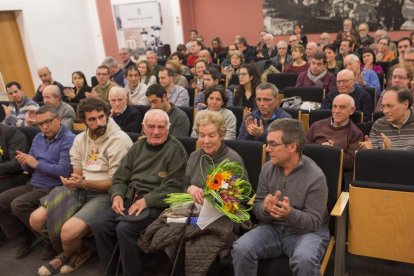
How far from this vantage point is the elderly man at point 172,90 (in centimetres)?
457

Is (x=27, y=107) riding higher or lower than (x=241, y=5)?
lower

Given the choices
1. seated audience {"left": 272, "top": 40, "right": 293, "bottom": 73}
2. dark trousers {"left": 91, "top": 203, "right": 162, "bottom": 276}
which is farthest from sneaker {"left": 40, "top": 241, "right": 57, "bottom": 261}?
seated audience {"left": 272, "top": 40, "right": 293, "bottom": 73}

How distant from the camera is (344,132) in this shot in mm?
2822

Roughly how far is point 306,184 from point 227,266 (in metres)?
0.89

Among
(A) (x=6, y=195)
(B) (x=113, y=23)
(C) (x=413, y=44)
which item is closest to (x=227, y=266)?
(A) (x=6, y=195)

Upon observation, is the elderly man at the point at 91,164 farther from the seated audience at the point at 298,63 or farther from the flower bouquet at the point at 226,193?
the seated audience at the point at 298,63

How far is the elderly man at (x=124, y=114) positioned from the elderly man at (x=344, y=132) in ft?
6.22

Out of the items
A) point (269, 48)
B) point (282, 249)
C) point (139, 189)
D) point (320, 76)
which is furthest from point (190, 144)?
point (269, 48)

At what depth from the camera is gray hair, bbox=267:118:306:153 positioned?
2.01 metres

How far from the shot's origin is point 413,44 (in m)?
5.77

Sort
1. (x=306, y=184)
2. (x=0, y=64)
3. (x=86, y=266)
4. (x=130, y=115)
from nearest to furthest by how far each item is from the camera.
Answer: (x=306, y=184), (x=86, y=266), (x=130, y=115), (x=0, y=64)

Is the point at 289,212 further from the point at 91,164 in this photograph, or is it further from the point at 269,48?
the point at 269,48

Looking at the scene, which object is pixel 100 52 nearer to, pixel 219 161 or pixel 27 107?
pixel 27 107

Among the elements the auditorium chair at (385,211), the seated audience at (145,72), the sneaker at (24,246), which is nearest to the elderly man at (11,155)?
the sneaker at (24,246)
